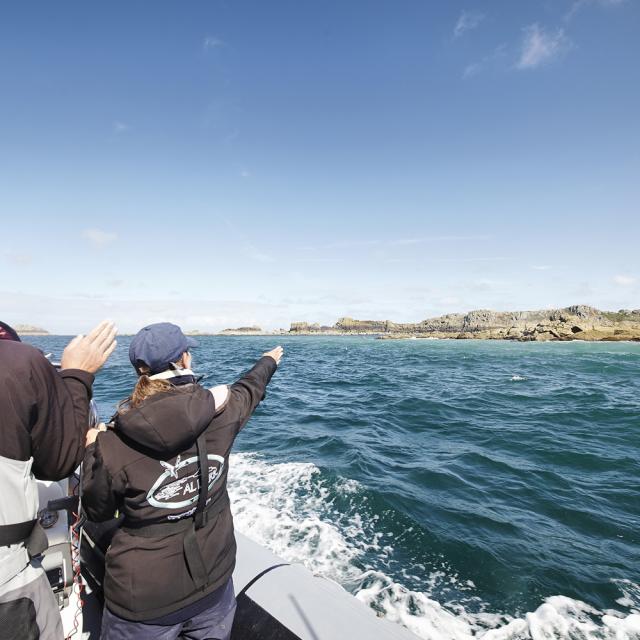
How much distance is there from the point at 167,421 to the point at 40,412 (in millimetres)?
480

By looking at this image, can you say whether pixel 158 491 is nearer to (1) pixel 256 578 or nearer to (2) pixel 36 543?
(2) pixel 36 543

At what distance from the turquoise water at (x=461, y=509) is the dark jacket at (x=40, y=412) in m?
4.16

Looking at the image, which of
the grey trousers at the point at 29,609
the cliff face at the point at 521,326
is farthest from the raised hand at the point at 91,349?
the cliff face at the point at 521,326

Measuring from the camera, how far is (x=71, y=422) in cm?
153

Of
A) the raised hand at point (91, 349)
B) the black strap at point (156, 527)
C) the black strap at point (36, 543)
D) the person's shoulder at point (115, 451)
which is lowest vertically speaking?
the black strap at point (156, 527)

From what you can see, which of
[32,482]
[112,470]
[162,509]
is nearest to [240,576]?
[162,509]

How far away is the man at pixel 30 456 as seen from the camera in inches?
52.4

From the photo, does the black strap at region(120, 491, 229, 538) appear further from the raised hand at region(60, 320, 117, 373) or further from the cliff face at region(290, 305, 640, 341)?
the cliff face at region(290, 305, 640, 341)

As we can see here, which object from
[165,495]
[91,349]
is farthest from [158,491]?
[91,349]

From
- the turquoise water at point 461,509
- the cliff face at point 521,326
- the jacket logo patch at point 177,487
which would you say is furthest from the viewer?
the cliff face at point 521,326

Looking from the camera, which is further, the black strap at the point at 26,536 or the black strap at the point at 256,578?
the black strap at the point at 256,578

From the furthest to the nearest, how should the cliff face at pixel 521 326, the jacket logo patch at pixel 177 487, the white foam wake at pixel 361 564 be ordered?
the cliff face at pixel 521 326
the white foam wake at pixel 361 564
the jacket logo patch at pixel 177 487

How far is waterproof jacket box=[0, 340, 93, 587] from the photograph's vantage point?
132cm

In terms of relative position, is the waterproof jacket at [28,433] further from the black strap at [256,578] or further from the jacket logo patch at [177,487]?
the black strap at [256,578]
